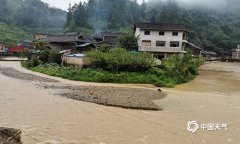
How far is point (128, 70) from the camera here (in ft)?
108

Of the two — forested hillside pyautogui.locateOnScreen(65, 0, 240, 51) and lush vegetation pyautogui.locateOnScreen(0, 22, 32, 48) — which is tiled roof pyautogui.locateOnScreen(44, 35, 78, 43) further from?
lush vegetation pyautogui.locateOnScreen(0, 22, 32, 48)

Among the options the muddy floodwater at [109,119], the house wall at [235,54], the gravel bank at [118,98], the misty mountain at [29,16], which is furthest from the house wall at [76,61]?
the misty mountain at [29,16]

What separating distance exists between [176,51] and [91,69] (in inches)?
798

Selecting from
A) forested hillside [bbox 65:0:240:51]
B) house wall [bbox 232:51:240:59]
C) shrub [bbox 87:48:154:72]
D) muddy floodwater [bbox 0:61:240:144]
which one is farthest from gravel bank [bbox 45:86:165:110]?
forested hillside [bbox 65:0:240:51]

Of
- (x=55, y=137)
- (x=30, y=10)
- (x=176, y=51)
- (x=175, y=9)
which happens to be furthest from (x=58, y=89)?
(x=30, y=10)

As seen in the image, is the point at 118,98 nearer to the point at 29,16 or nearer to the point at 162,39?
the point at 162,39

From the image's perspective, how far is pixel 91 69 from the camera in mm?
33000

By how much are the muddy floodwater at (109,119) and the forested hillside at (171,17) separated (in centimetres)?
6113

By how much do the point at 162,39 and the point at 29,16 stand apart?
83.9 m

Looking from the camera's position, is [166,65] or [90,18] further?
[90,18]

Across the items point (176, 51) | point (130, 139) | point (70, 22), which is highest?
point (70, 22)

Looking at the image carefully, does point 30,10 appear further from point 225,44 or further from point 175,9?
point 225,44

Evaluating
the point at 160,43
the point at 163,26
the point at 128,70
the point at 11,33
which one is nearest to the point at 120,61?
the point at 128,70

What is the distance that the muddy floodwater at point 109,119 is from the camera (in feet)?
39.3
